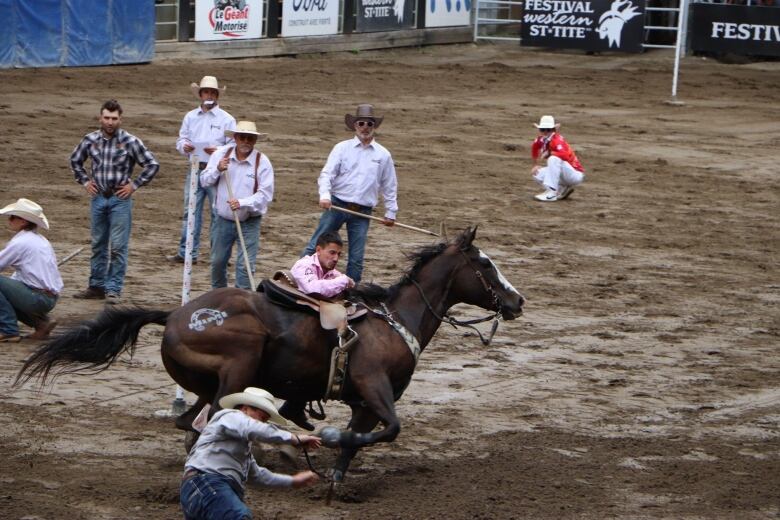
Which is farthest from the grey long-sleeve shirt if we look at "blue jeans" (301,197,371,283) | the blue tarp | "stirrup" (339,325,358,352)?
the blue tarp

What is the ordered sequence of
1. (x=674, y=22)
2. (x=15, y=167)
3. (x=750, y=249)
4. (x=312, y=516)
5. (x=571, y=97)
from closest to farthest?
(x=312, y=516), (x=750, y=249), (x=15, y=167), (x=571, y=97), (x=674, y=22)

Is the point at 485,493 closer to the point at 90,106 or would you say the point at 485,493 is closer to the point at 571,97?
the point at 90,106

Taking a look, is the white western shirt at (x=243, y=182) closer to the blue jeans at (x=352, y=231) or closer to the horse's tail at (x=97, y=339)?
the blue jeans at (x=352, y=231)

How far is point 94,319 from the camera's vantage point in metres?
8.43

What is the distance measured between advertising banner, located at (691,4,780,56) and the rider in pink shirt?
2554 cm

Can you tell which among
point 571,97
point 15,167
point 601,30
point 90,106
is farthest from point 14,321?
point 601,30

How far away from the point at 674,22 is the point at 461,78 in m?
8.61

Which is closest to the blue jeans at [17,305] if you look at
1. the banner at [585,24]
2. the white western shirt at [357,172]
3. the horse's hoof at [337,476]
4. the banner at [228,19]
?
the white western shirt at [357,172]

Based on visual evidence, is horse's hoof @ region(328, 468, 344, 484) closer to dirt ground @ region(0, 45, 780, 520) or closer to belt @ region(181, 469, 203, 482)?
dirt ground @ region(0, 45, 780, 520)

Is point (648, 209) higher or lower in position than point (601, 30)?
lower

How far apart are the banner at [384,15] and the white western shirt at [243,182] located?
22.3 meters

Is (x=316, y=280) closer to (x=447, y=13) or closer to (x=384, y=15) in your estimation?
(x=384, y=15)

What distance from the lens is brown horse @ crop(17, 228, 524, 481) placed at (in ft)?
26.7

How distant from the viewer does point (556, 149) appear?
18875 millimetres
